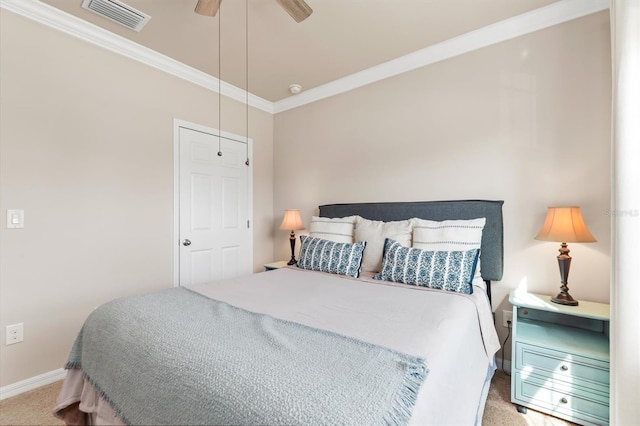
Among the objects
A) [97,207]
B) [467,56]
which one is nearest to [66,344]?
[97,207]

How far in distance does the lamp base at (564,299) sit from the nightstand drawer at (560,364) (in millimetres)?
309

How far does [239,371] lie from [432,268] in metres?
1.45

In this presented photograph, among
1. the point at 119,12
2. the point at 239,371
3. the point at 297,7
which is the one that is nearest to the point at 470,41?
the point at 297,7

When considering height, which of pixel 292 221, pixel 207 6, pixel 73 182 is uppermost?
pixel 207 6

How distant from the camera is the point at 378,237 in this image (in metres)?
2.42

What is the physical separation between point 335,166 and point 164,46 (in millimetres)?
1962

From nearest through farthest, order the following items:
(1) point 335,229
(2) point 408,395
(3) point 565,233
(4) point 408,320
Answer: (2) point 408,395
(4) point 408,320
(3) point 565,233
(1) point 335,229

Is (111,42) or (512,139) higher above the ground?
(111,42)

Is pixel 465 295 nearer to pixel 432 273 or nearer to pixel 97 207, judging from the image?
pixel 432 273

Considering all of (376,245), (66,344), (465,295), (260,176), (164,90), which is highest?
(164,90)

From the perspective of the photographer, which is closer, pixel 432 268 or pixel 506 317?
pixel 432 268

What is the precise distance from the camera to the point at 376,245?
7.92 ft

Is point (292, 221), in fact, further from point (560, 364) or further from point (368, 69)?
point (560, 364)

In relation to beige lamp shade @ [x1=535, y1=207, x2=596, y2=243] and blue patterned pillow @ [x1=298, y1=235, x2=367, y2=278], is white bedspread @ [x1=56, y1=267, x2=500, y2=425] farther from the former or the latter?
beige lamp shade @ [x1=535, y1=207, x2=596, y2=243]
